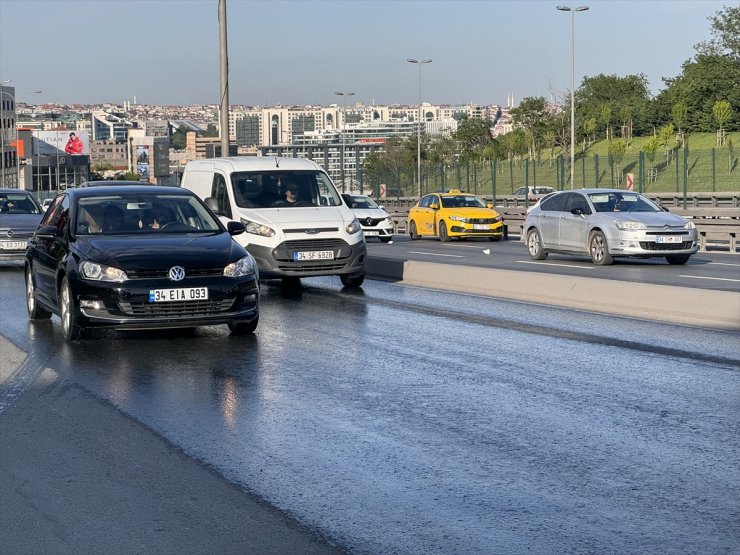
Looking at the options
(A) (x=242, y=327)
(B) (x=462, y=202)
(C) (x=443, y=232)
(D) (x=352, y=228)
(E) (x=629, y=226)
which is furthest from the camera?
(B) (x=462, y=202)

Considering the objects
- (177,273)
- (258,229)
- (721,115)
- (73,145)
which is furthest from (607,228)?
(73,145)

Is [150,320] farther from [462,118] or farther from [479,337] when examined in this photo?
[462,118]

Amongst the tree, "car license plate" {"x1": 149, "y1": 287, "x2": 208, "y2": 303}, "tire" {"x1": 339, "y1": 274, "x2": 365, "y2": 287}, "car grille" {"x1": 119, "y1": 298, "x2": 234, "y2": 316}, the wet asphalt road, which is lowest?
the wet asphalt road

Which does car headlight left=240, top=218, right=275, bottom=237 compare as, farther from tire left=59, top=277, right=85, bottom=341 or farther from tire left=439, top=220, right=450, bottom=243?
tire left=439, top=220, right=450, bottom=243

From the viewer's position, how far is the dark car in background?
24.7 metres

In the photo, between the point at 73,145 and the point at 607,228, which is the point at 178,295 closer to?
the point at 607,228

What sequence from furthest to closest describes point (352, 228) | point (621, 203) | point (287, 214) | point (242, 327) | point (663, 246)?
point (621, 203), point (663, 246), point (287, 214), point (352, 228), point (242, 327)

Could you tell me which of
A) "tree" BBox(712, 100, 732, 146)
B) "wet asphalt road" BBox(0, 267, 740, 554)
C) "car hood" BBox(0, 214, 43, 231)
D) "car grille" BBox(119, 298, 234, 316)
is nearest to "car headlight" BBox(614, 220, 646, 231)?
"wet asphalt road" BBox(0, 267, 740, 554)

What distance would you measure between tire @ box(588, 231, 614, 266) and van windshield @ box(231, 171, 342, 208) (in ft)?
24.3

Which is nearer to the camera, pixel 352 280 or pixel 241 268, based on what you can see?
pixel 241 268

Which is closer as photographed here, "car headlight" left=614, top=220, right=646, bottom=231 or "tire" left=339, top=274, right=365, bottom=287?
"tire" left=339, top=274, right=365, bottom=287

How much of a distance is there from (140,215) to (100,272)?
1.55 m

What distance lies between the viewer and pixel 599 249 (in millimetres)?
24781

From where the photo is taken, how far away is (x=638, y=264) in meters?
25.2
